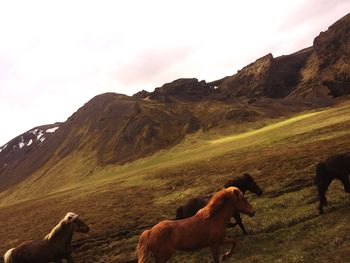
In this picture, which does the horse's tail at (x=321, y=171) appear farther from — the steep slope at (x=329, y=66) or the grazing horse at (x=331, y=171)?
the steep slope at (x=329, y=66)

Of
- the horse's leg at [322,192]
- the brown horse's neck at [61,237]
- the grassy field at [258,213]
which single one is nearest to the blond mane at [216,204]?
the grassy field at [258,213]

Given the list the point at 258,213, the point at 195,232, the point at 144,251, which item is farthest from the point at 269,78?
the point at 144,251

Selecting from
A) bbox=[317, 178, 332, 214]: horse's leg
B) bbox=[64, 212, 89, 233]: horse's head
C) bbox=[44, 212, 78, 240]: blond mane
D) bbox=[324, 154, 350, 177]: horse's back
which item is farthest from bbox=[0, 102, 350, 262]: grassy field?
bbox=[44, 212, 78, 240]: blond mane

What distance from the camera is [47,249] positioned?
17.3 meters

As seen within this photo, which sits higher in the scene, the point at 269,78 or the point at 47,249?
the point at 269,78

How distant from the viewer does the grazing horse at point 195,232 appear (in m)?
12.1

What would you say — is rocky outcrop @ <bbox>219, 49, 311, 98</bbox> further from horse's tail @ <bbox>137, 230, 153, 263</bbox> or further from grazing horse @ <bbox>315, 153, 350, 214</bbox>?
horse's tail @ <bbox>137, 230, 153, 263</bbox>

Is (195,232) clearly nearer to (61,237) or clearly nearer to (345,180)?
(61,237)

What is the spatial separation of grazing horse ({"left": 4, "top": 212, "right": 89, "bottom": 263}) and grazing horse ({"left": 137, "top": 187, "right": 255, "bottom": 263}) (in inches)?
240

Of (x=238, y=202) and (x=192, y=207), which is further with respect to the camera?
(x=192, y=207)

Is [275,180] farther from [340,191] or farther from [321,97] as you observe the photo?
[321,97]

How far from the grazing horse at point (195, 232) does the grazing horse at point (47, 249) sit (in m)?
6.11

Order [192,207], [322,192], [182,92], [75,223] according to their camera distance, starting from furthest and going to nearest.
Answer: [182,92], [192,207], [322,192], [75,223]

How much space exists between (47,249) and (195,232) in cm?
807
